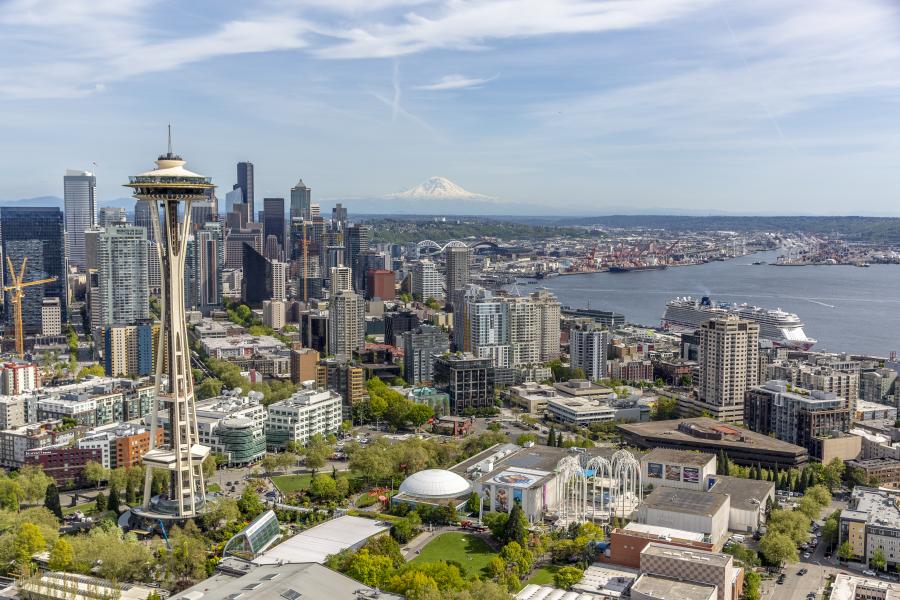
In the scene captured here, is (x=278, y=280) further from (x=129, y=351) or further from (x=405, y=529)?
(x=405, y=529)

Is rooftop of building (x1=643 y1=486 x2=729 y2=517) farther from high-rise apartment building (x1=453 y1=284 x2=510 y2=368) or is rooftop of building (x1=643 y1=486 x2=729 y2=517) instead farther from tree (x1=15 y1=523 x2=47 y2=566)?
high-rise apartment building (x1=453 y1=284 x2=510 y2=368)

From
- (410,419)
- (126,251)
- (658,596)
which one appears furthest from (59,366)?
(658,596)

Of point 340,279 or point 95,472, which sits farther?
point 340,279

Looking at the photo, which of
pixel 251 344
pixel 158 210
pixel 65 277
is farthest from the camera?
pixel 65 277

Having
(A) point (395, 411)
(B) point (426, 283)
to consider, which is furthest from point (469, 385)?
(B) point (426, 283)

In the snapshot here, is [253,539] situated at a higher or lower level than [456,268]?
lower

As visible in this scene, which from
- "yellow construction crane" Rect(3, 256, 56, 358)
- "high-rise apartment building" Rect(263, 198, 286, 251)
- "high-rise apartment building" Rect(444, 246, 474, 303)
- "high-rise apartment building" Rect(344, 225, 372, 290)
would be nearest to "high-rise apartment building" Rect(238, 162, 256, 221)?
"high-rise apartment building" Rect(263, 198, 286, 251)

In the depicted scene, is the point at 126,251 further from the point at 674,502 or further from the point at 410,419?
the point at 674,502
